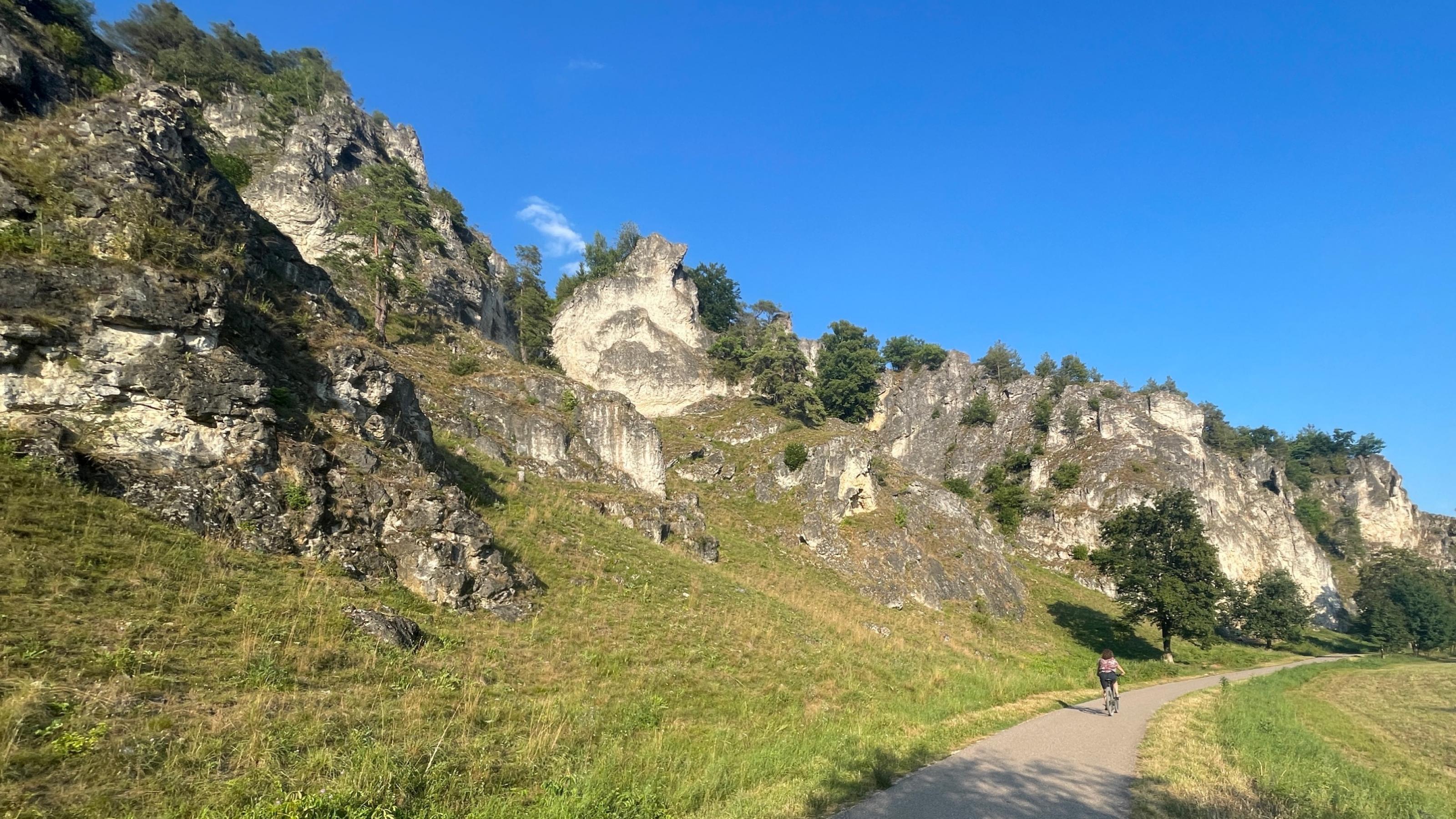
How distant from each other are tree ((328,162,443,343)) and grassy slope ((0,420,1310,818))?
20.3 meters

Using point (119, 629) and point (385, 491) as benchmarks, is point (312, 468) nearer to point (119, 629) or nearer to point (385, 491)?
point (385, 491)

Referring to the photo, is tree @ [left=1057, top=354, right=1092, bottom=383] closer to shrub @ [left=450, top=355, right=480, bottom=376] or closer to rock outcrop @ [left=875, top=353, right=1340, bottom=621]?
rock outcrop @ [left=875, top=353, right=1340, bottom=621]

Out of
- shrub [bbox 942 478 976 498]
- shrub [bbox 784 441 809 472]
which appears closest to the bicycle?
shrub [bbox 784 441 809 472]

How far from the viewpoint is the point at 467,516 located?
487 inches

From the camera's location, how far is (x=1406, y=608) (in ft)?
163

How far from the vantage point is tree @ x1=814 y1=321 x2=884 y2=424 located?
66.6 meters

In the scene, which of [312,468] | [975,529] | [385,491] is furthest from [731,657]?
[975,529]

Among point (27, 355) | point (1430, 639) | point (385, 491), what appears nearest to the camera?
point (27, 355)

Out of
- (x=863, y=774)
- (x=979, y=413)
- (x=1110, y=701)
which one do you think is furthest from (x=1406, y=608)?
(x=863, y=774)

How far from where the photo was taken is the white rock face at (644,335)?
176ft

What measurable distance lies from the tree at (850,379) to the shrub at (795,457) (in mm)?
29472

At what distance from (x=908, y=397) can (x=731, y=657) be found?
67205 mm

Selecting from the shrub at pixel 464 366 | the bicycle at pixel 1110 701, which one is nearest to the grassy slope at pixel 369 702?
the bicycle at pixel 1110 701

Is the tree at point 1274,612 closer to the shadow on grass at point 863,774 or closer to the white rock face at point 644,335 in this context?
the white rock face at point 644,335
